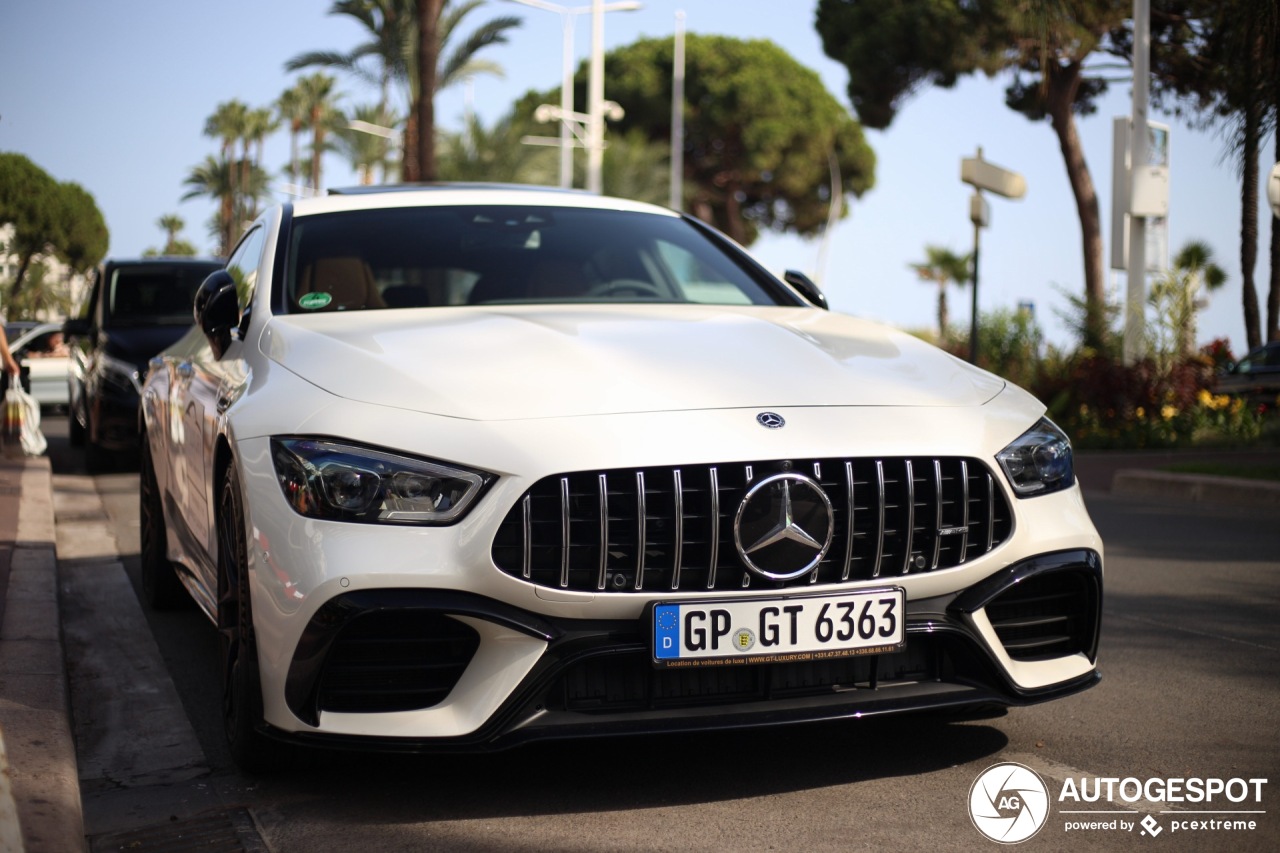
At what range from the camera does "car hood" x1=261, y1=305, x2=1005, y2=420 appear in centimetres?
365

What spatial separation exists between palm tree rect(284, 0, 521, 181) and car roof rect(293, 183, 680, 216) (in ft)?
78.9

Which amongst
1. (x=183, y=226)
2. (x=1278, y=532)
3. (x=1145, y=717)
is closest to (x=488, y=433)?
(x=1145, y=717)

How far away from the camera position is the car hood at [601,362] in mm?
3650

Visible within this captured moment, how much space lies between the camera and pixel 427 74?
26406 millimetres

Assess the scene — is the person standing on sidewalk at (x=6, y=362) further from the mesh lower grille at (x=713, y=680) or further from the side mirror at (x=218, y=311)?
the mesh lower grille at (x=713, y=680)

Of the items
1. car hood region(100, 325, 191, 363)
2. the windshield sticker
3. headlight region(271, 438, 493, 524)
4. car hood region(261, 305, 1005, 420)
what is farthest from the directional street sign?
headlight region(271, 438, 493, 524)

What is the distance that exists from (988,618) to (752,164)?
203 ft

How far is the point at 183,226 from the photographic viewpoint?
127312 mm

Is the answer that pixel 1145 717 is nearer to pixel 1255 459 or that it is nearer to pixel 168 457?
pixel 168 457

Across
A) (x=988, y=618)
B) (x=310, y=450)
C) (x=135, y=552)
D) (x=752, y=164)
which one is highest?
(x=752, y=164)

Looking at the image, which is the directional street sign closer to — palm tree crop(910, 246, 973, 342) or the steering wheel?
the steering wheel

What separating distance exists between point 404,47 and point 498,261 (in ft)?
89.9

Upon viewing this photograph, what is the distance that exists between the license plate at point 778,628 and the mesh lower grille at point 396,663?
Result: 1.43 feet

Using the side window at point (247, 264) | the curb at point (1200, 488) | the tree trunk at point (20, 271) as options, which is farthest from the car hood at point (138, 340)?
the tree trunk at point (20, 271)
